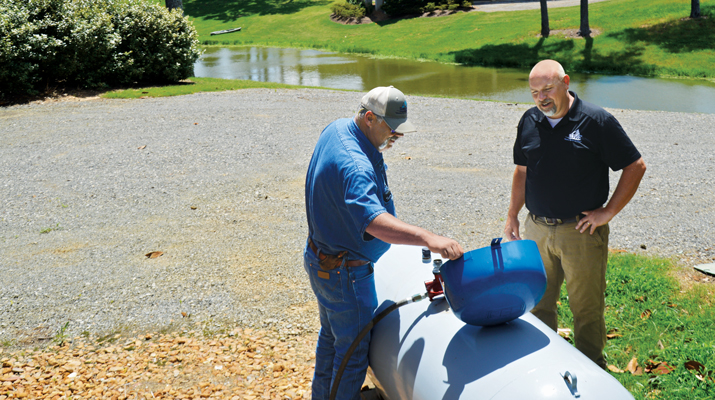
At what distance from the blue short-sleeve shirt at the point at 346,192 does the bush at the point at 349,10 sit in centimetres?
3786

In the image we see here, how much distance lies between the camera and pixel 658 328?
470 centimetres

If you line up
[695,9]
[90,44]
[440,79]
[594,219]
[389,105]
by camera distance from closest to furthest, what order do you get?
1. [389,105]
2. [594,219]
3. [90,44]
4. [440,79]
5. [695,9]

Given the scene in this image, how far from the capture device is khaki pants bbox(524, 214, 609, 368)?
3.76 m

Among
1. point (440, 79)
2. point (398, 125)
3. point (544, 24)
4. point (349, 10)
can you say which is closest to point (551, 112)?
point (398, 125)

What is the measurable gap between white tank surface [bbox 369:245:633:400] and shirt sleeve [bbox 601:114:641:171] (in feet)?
4.03

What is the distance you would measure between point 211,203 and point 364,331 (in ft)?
18.4

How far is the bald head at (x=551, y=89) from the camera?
3539 millimetres

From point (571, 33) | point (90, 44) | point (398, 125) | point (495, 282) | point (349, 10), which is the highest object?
point (349, 10)

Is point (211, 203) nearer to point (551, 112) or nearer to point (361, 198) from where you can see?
point (551, 112)

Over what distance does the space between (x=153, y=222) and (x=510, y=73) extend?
17.9 metres

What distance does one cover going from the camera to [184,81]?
763 inches

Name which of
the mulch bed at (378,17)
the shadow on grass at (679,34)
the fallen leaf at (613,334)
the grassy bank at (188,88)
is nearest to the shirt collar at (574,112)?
the fallen leaf at (613,334)

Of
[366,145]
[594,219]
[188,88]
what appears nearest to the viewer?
[366,145]

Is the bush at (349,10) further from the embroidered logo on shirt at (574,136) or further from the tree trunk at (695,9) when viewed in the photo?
the embroidered logo on shirt at (574,136)
